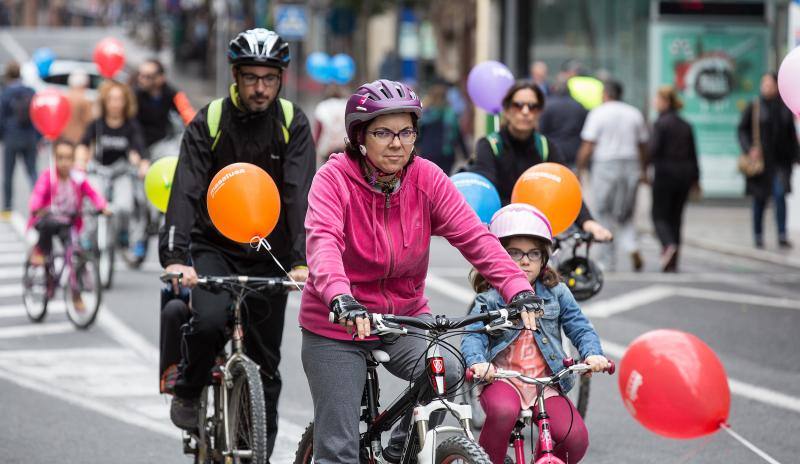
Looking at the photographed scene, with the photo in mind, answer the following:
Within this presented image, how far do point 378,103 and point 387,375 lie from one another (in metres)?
4.86

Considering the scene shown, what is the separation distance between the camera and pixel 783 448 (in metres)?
7.72

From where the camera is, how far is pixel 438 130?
18906mm

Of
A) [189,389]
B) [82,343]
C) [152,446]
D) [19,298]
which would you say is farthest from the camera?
[19,298]

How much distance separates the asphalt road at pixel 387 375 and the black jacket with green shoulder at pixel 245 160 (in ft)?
4.49

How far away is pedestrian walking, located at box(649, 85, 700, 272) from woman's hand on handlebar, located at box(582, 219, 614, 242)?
8.18m

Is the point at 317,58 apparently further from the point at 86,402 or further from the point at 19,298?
the point at 86,402

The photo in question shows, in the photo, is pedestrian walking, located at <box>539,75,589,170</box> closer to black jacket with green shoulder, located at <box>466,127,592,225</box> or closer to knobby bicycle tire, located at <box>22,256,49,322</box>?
knobby bicycle tire, located at <box>22,256,49,322</box>

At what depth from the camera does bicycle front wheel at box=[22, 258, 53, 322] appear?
11984 millimetres

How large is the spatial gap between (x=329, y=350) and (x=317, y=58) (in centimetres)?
1652

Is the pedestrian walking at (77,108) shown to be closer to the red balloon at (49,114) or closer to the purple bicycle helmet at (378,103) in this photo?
the red balloon at (49,114)

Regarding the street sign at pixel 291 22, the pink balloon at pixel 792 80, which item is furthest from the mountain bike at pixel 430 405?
the street sign at pixel 291 22

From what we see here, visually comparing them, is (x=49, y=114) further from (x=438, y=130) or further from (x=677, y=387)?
(x=677, y=387)

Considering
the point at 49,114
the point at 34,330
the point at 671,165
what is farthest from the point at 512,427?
the point at 671,165

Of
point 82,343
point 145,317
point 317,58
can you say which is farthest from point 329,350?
point 317,58
